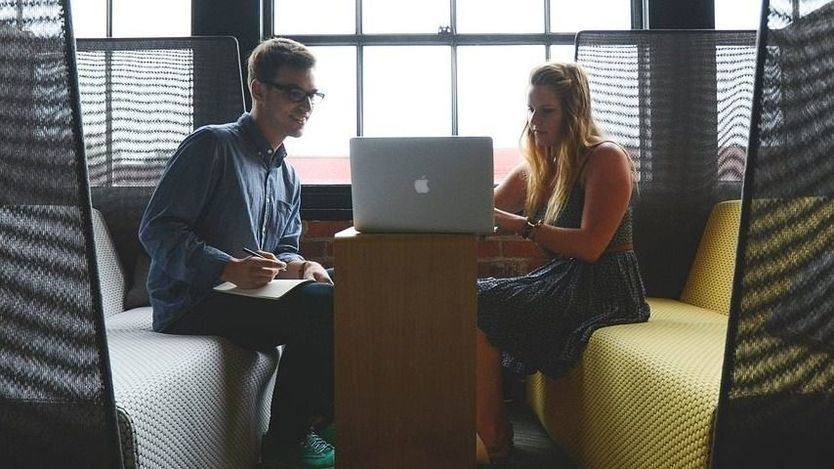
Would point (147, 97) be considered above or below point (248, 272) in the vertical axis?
above

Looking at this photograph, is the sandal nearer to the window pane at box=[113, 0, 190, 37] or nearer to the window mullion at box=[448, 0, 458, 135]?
the window mullion at box=[448, 0, 458, 135]

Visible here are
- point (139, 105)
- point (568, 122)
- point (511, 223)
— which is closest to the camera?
point (511, 223)

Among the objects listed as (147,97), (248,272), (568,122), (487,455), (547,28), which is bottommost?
(487,455)

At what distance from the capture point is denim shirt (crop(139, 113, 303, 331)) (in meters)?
1.79

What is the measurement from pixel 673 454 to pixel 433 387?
1.73 feet

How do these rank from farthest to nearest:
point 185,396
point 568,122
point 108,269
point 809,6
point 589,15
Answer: point 589,15 < point 108,269 < point 568,122 < point 185,396 < point 809,6

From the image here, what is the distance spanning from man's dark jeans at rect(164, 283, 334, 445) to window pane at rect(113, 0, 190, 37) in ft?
4.47

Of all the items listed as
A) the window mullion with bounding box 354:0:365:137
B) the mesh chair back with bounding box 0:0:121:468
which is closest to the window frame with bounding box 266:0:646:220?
the window mullion with bounding box 354:0:365:137

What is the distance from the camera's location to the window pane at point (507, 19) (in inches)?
111

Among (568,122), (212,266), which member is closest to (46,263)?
(212,266)

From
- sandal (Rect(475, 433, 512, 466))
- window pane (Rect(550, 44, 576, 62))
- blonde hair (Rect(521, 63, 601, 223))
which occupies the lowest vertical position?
sandal (Rect(475, 433, 512, 466))

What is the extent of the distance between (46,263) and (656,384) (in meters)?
1.06

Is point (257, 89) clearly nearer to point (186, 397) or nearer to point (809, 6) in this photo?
point (186, 397)

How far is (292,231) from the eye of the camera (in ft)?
7.53
